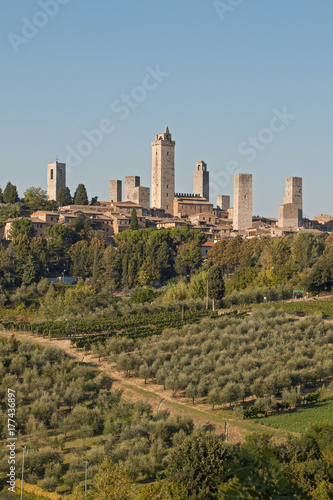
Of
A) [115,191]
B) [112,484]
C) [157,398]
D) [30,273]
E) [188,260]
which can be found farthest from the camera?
[115,191]

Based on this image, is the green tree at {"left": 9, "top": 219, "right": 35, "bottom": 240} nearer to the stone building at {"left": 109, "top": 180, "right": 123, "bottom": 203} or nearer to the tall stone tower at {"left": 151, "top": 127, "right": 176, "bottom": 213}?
the tall stone tower at {"left": 151, "top": 127, "right": 176, "bottom": 213}

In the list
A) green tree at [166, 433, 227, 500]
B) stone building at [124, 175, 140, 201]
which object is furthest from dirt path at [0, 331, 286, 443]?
stone building at [124, 175, 140, 201]

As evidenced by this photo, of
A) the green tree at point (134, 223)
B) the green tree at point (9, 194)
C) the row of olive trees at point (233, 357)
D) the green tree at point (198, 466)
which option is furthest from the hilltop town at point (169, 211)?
the green tree at point (198, 466)

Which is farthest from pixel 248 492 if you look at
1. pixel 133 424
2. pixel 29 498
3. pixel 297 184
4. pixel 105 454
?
pixel 297 184

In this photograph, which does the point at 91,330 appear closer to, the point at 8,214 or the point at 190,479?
the point at 190,479

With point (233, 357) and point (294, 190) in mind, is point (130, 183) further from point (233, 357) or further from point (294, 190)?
point (233, 357)

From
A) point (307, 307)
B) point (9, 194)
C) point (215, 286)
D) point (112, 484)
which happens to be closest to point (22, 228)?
point (9, 194)
